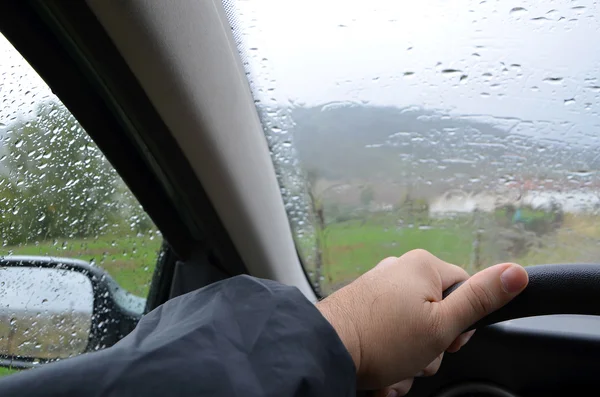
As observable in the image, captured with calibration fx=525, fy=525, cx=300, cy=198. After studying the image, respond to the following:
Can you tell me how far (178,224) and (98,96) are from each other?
2.32ft

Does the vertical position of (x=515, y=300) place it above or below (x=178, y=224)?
above

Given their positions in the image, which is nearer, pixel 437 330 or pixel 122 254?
pixel 437 330

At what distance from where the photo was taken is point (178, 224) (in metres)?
2.18

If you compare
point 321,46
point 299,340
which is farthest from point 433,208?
point 299,340

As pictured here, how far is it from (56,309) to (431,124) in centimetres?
166

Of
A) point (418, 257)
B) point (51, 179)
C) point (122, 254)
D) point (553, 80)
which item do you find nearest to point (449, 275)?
point (418, 257)

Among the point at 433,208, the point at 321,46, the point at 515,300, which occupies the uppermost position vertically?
the point at 321,46

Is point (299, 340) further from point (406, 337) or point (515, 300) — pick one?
point (515, 300)

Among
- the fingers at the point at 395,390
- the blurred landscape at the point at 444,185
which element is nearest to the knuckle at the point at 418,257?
the fingers at the point at 395,390

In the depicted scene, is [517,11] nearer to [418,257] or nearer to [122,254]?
[418,257]

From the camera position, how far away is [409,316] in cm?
134

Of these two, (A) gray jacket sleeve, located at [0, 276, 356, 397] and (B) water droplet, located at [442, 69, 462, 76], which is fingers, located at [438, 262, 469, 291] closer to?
(A) gray jacket sleeve, located at [0, 276, 356, 397]

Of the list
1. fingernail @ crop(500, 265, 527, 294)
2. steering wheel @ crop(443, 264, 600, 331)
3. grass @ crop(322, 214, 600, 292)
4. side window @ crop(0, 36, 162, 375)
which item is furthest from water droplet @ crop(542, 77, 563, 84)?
side window @ crop(0, 36, 162, 375)

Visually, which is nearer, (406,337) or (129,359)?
(129,359)
